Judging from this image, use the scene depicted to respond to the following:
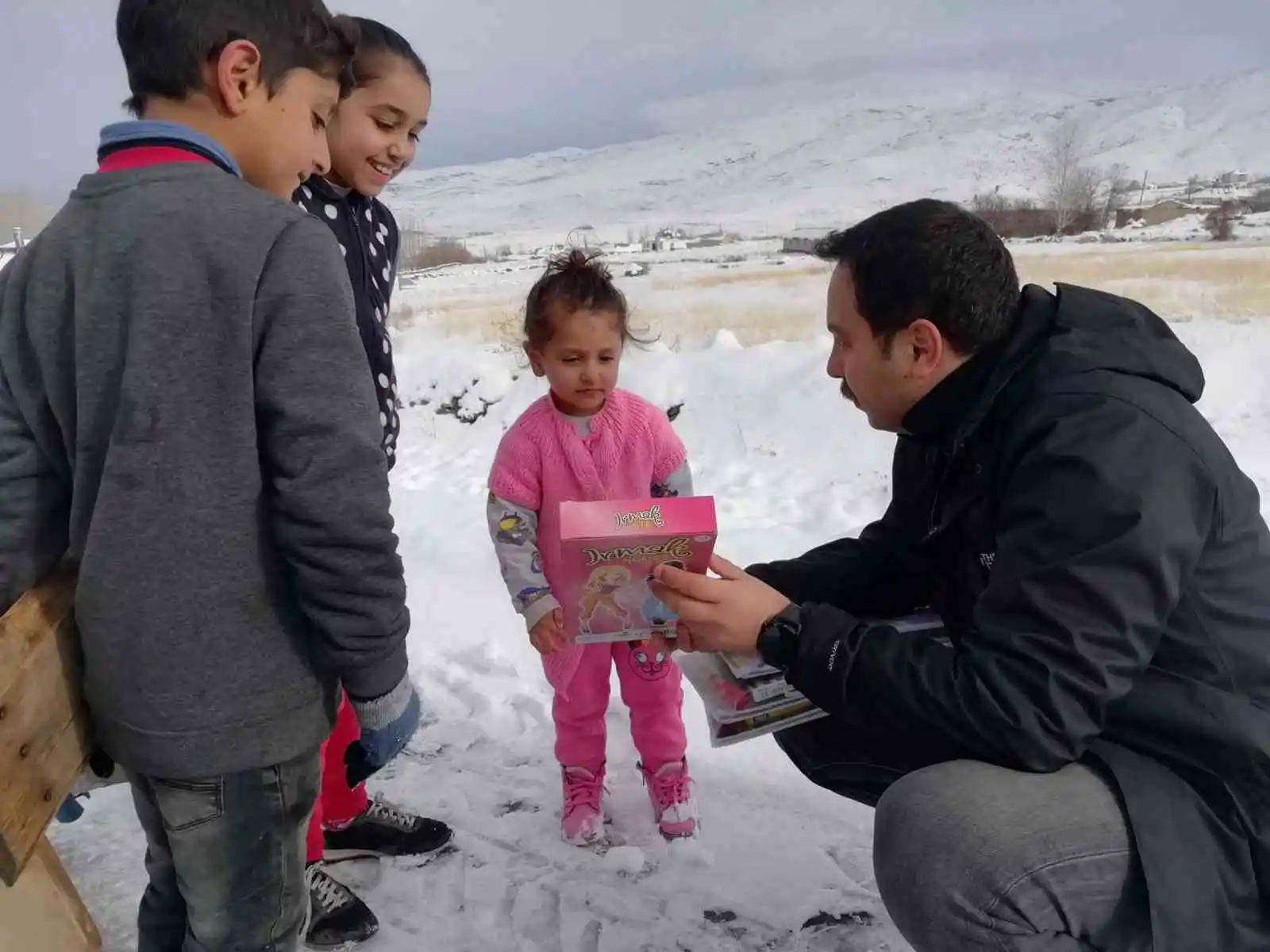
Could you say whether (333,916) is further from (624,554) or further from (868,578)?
(868,578)

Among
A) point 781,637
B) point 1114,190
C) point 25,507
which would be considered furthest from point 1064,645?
point 1114,190

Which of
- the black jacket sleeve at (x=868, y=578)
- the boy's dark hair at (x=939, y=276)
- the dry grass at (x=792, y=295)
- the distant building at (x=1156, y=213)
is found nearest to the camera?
the boy's dark hair at (x=939, y=276)

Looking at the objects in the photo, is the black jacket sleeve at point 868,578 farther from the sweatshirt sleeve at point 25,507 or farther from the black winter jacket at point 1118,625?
the sweatshirt sleeve at point 25,507

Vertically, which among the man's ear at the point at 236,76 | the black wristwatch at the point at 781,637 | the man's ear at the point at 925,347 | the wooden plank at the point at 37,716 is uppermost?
the man's ear at the point at 236,76

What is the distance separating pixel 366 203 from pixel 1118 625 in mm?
1861

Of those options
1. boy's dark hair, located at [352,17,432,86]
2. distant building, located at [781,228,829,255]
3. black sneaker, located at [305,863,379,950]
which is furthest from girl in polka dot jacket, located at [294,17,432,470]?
distant building, located at [781,228,829,255]

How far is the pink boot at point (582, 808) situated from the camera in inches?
97.2

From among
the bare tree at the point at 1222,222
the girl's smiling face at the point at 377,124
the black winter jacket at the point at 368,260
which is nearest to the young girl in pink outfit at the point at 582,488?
the black winter jacket at the point at 368,260

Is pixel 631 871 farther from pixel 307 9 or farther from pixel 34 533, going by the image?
pixel 307 9

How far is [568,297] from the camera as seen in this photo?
233 cm

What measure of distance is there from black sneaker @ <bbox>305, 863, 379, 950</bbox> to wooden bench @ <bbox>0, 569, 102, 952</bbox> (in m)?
0.66

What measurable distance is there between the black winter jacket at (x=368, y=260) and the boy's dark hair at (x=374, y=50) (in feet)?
0.84

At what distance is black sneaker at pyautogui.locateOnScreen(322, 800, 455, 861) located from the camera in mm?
2439

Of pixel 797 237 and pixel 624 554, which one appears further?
pixel 797 237
